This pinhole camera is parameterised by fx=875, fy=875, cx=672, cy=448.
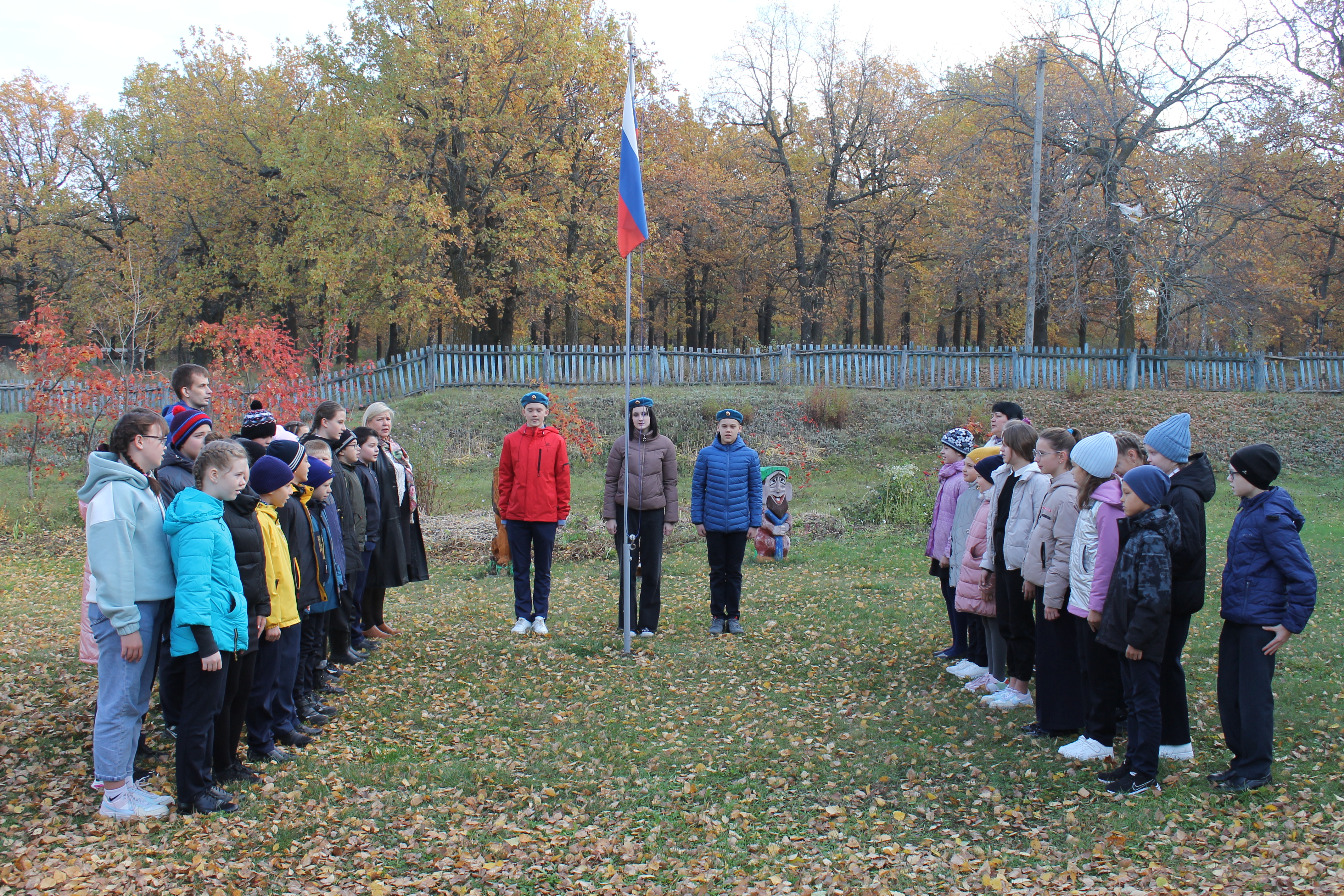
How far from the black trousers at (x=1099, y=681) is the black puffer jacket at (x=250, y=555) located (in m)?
4.26

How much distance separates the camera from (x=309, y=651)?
5.43 m

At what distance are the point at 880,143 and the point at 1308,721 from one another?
26945mm

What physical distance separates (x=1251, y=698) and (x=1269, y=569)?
63 centimetres

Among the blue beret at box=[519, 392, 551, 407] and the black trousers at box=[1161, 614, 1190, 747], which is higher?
the blue beret at box=[519, 392, 551, 407]

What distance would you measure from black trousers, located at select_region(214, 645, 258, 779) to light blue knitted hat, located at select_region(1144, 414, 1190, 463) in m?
4.79

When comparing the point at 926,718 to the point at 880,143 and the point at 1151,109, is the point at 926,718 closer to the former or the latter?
the point at 1151,109

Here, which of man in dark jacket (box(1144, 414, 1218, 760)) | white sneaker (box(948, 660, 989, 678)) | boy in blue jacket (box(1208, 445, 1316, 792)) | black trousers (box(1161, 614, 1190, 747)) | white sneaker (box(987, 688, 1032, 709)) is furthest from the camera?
white sneaker (box(948, 660, 989, 678))

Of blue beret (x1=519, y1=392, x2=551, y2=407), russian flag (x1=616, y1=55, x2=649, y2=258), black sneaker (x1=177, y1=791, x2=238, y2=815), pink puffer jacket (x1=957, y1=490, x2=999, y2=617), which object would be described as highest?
russian flag (x1=616, y1=55, x2=649, y2=258)

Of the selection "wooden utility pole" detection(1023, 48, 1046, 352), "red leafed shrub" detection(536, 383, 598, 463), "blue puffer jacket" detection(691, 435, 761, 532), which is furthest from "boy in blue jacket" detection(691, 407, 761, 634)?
"wooden utility pole" detection(1023, 48, 1046, 352)

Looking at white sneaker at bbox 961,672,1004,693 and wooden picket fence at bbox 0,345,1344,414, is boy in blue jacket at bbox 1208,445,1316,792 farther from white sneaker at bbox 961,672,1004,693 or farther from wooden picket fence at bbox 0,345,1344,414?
wooden picket fence at bbox 0,345,1344,414

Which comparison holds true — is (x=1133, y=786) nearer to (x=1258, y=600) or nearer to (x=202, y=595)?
(x=1258, y=600)

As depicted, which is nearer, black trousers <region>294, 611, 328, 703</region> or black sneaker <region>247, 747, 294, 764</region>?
black sneaker <region>247, 747, 294, 764</region>

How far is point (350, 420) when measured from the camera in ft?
64.7

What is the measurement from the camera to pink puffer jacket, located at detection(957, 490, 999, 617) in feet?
18.8
